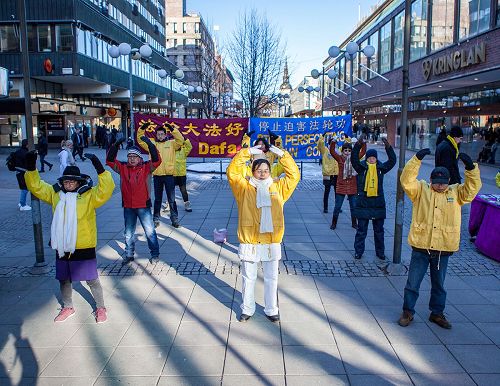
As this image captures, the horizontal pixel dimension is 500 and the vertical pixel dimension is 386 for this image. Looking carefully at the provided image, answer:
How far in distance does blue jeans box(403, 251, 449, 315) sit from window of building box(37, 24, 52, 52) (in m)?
28.5

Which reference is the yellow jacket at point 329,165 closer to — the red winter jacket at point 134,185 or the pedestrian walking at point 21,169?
the red winter jacket at point 134,185

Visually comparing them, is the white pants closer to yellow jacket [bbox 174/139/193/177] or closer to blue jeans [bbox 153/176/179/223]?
blue jeans [bbox 153/176/179/223]

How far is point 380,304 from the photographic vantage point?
549 cm

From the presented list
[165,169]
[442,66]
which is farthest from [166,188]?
[442,66]

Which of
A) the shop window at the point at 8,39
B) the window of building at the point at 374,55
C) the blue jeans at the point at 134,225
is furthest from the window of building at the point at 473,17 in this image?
the shop window at the point at 8,39

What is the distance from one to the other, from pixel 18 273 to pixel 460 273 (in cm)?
615

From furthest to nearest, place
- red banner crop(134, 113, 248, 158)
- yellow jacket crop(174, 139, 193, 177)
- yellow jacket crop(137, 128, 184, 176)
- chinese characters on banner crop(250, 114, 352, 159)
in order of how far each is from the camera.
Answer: red banner crop(134, 113, 248, 158) < chinese characters on banner crop(250, 114, 352, 159) < yellow jacket crop(174, 139, 193, 177) < yellow jacket crop(137, 128, 184, 176)

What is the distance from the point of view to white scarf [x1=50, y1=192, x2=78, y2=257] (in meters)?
4.89

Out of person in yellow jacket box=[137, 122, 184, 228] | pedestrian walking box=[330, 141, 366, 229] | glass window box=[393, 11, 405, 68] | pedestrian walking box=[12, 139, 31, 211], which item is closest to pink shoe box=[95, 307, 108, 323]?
person in yellow jacket box=[137, 122, 184, 228]

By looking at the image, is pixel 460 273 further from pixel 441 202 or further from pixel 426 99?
pixel 426 99

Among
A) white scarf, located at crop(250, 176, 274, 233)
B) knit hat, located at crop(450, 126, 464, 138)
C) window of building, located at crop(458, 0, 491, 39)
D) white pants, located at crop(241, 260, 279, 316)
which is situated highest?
window of building, located at crop(458, 0, 491, 39)

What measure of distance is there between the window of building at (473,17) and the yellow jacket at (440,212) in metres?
15.4

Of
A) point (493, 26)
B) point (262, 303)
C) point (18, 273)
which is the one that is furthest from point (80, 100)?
point (262, 303)

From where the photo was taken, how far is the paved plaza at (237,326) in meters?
4.02
